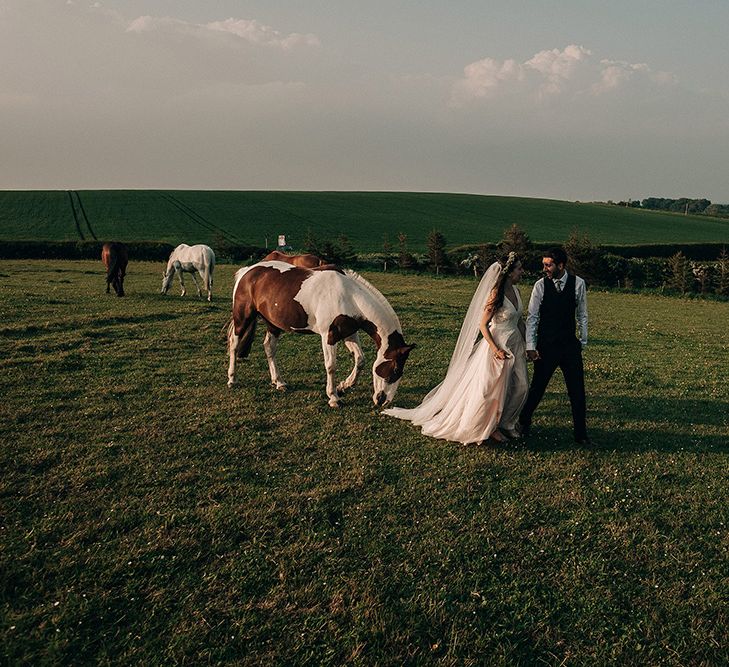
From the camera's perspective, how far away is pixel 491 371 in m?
7.52

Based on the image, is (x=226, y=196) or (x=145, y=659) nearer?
(x=145, y=659)

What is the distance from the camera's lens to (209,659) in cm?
364

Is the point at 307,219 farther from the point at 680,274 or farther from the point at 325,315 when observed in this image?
the point at 325,315

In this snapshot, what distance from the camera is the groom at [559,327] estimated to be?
294 inches

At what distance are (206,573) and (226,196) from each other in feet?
350

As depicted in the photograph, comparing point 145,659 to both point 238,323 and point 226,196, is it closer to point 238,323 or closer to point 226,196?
point 238,323

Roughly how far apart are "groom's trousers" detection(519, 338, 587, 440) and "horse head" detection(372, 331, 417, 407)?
2.04 m

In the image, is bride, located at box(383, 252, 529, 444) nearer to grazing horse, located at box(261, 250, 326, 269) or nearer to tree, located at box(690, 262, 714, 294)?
grazing horse, located at box(261, 250, 326, 269)

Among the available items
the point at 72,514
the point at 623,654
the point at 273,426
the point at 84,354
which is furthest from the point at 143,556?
the point at 84,354

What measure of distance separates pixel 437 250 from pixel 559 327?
135 ft

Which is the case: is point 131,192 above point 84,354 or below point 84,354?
above

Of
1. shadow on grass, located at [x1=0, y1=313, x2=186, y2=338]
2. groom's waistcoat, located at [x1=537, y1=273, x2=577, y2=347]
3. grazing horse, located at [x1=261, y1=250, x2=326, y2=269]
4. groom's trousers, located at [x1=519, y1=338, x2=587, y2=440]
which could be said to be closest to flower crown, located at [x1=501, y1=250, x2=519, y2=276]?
groom's waistcoat, located at [x1=537, y1=273, x2=577, y2=347]

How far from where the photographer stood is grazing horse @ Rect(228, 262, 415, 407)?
8828mm

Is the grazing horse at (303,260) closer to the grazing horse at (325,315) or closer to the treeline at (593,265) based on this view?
the grazing horse at (325,315)
